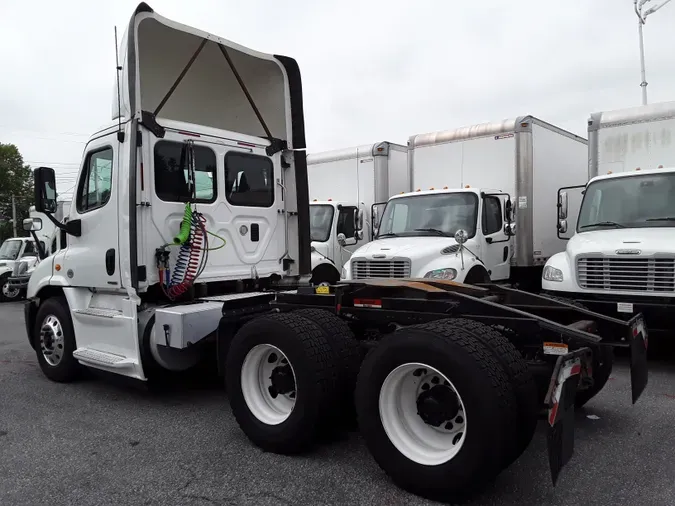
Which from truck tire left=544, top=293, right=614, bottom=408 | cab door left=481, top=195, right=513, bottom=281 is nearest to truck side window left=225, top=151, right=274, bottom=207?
truck tire left=544, top=293, right=614, bottom=408

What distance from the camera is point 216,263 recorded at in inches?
241

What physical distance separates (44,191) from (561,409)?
5441mm

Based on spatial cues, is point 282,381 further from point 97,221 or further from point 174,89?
point 174,89

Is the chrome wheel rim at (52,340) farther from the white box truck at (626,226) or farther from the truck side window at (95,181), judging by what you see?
the white box truck at (626,226)

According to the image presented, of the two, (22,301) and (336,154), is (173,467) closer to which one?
(336,154)

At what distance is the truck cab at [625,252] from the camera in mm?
6469

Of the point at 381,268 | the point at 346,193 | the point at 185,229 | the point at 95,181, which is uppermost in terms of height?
the point at 346,193

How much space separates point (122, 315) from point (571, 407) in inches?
165

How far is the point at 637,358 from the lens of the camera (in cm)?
401

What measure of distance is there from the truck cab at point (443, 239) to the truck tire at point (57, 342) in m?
3.91

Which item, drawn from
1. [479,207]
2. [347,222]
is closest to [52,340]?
[347,222]

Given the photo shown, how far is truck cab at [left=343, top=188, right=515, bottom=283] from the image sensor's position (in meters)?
7.98

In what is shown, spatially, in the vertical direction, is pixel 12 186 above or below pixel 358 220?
above

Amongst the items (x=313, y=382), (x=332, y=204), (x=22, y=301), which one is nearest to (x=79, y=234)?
(x=313, y=382)
